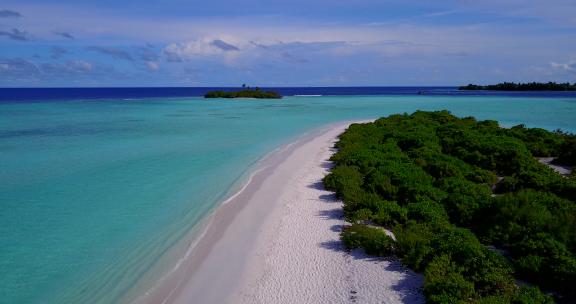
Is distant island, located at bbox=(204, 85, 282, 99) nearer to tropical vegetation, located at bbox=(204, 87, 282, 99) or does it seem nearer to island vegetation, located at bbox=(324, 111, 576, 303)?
tropical vegetation, located at bbox=(204, 87, 282, 99)

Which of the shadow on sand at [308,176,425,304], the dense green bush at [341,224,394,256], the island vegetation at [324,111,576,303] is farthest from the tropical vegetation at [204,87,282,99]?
the dense green bush at [341,224,394,256]

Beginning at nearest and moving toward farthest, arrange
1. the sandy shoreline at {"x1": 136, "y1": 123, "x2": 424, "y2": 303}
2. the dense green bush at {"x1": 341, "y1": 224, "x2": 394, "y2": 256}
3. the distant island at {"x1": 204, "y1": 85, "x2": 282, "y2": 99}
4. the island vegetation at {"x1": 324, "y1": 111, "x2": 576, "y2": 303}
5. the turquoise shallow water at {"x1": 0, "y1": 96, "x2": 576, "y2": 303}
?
the island vegetation at {"x1": 324, "y1": 111, "x2": 576, "y2": 303}, the sandy shoreline at {"x1": 136, "y1": 123, "x2": 424, "y2": 303}, the turquoise shallow water at {"x1": 0, "y1": 96, "x2": 576, "y2": 303}, the dense green bush at {"x1": 341, "y1": 224, "x2": 394, "y2": 256}, the distant island at {"x1": 204, "y1": 85, "x2": 282, "y2": 99}

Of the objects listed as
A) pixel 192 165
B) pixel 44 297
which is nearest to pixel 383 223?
pixel 44 297

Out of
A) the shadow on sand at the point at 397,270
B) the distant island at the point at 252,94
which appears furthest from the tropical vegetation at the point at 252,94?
the shadow on sand at the point at 397,270

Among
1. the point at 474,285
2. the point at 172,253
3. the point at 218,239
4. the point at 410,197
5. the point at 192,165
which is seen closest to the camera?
the point at 474,285

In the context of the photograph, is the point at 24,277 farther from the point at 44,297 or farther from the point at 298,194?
the point at 298,194

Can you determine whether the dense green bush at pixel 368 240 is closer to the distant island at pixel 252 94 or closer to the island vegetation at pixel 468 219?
the island vegetation at pixel 468 219
